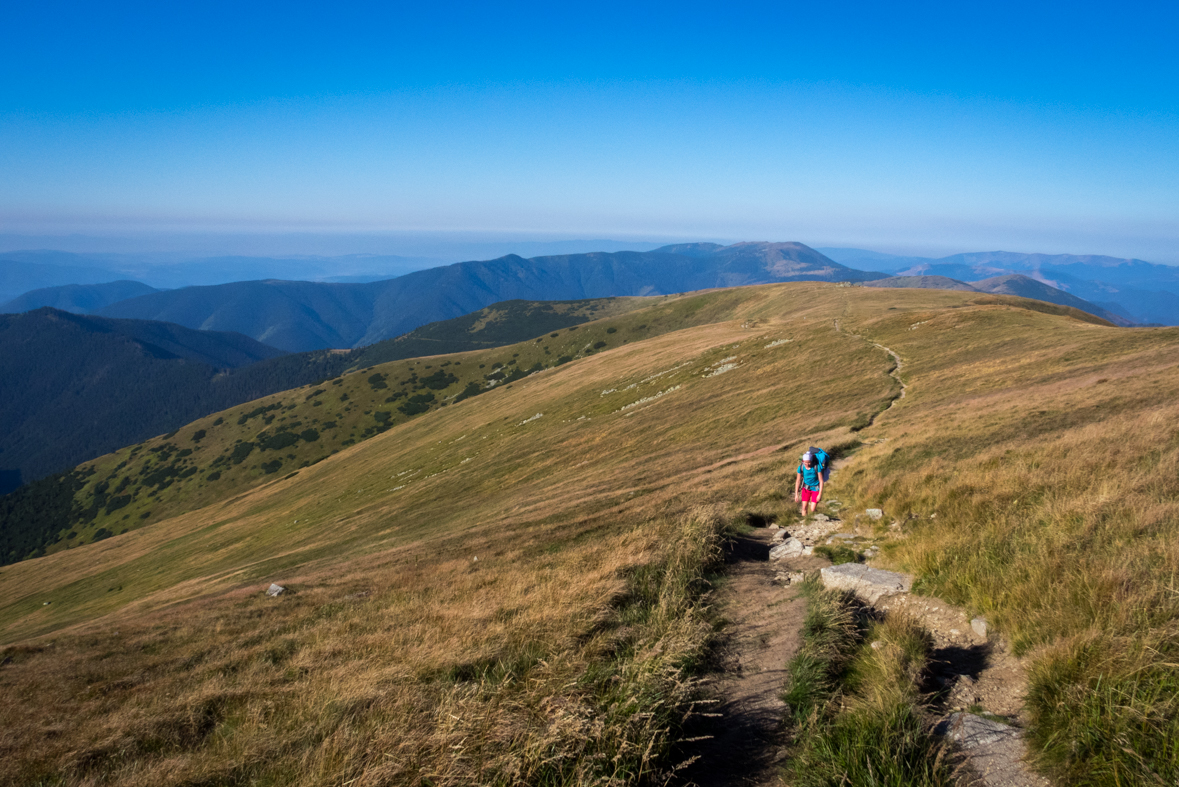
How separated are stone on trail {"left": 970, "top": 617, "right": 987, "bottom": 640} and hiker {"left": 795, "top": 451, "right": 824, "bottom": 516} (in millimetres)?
8233

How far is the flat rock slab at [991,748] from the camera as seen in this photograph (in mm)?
4812

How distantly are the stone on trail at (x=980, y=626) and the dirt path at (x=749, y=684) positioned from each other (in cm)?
234

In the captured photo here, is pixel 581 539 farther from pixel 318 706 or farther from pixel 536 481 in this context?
pixel 536 481

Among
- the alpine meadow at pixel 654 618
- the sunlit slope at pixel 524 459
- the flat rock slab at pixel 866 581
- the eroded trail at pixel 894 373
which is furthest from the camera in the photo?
the sunlit slope at pixel 524 459

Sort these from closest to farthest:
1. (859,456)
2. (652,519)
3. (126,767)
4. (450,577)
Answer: (126,767)
(450,577)
(652,519)
(859,456)

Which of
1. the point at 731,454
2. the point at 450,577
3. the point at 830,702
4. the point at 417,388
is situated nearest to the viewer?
the point at 830,702

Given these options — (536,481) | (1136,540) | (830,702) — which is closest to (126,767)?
(830,702)

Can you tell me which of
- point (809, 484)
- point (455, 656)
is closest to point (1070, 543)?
point (809, 484)

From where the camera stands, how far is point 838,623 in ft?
24.8

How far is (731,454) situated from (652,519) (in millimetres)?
13440

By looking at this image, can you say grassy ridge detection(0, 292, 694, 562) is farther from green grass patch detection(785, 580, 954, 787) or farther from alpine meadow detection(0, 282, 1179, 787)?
green grass patch detection(785, 580, 954, 787)

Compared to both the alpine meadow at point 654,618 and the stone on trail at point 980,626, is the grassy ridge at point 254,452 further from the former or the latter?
the stone on trail at point 980,626

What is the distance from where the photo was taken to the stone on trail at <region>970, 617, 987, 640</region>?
24.2 feet

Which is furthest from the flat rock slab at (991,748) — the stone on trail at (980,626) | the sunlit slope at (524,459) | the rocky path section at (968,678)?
the sunlit slope at (524,459)
